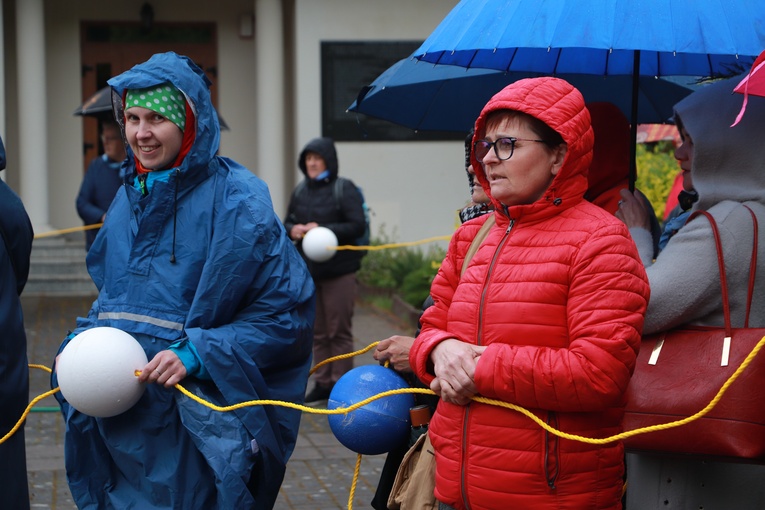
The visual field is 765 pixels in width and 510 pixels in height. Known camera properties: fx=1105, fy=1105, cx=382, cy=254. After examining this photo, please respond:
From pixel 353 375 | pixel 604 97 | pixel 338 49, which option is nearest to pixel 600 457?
pixel 353 375

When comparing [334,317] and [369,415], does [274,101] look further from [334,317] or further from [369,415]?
[369,415]

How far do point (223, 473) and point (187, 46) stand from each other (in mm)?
13029

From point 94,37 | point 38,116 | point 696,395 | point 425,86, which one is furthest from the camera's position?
point 94,37

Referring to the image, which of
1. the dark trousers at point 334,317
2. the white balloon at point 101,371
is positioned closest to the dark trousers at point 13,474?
the white balloon at point 101,371

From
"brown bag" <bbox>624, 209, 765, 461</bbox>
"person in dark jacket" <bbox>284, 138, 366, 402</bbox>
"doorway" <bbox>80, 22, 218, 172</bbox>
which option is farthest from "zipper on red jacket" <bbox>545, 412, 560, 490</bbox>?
"doorway" <bbox>80, 22, 218, 172</bbox>

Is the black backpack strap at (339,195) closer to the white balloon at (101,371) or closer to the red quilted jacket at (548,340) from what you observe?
the white balloon at (101,371)

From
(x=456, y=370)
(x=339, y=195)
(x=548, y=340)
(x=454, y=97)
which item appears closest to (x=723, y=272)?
(x=548, y=340)

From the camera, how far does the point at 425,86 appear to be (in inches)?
205

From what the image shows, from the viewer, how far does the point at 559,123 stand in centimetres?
295

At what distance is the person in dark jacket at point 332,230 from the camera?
8.40 meters

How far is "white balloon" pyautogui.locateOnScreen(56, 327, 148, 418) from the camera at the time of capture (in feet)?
11.2

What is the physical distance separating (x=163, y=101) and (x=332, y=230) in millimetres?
4655

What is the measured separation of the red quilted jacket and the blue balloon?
0.57 m

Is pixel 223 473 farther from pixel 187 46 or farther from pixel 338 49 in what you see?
pixel 187 46
